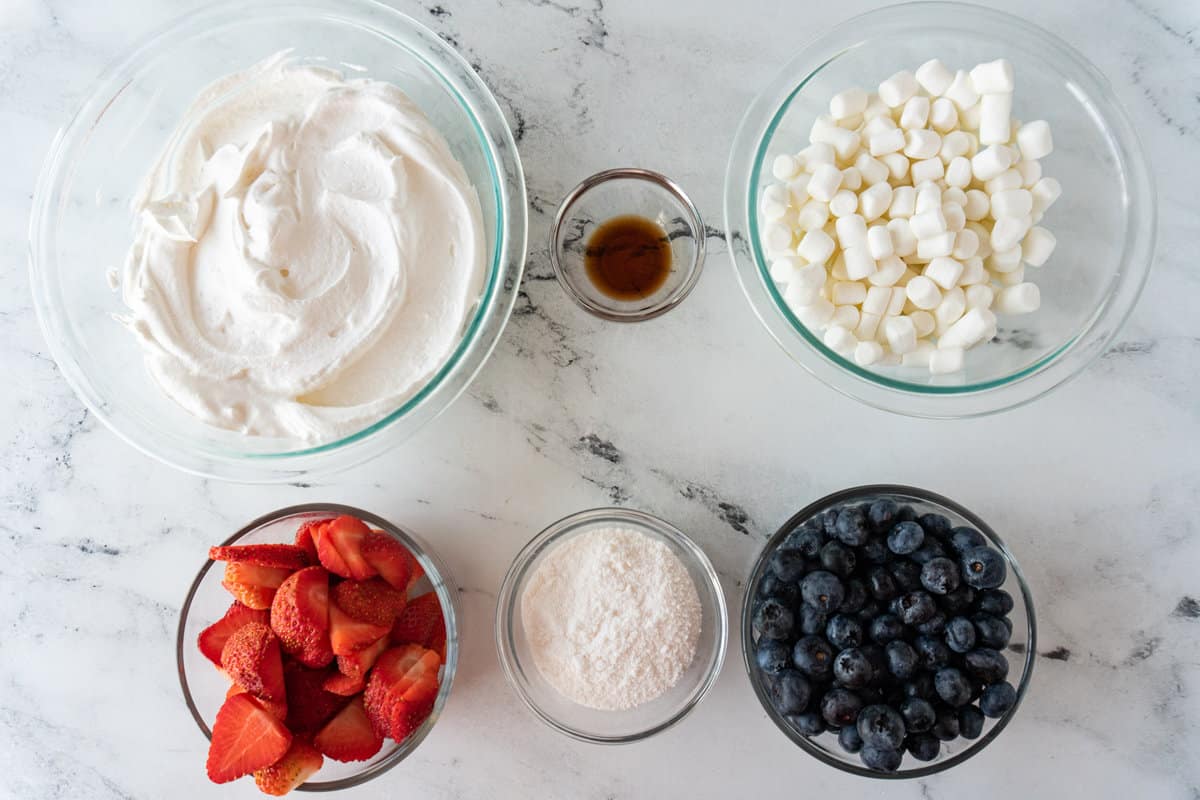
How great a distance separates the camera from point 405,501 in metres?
1.56

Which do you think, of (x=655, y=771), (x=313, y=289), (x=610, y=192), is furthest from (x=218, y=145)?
(x=655, y=771)

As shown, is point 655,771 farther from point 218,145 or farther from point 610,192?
point 218,145

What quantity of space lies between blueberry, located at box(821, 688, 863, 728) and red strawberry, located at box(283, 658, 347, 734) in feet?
2.77

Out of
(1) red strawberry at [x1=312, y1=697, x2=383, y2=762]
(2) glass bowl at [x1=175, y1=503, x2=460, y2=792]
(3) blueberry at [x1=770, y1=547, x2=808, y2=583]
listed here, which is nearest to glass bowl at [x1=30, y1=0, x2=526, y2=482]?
(2) glass bowl at [x1=175, y1=503, x2=460, y2=792]

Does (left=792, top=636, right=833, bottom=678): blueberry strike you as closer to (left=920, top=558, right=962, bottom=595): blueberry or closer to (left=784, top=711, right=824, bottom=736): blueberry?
(left=784, top=711, right=824, bottom=736): blueberry

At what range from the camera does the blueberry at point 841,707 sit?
4.26 feet

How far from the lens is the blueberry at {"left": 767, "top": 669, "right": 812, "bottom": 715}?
1.31 metres

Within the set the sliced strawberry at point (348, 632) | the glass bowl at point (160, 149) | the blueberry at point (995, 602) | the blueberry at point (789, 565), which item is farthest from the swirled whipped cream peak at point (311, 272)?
the blueberry at point (995, 602)

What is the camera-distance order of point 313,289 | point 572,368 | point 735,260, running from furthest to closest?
point 572,368 < point 735,260 < point 313,289

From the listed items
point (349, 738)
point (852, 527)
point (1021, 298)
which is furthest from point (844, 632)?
point (349, 738)

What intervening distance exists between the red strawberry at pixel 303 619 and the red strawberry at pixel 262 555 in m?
0.04

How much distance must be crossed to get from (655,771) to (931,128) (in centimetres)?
130

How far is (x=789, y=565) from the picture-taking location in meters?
1.35

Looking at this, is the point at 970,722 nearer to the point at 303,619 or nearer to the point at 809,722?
the point at 809,722
